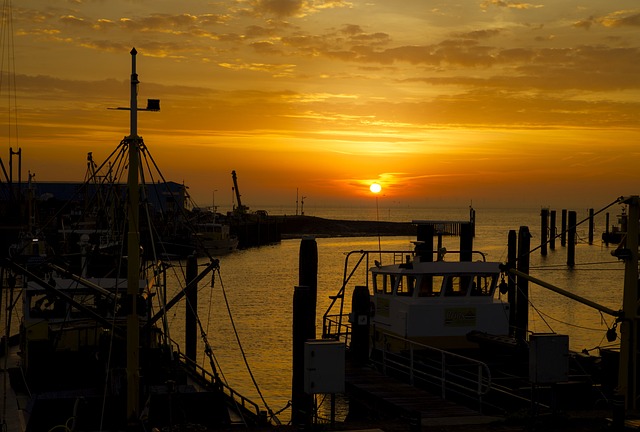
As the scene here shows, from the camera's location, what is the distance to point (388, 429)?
15.7 meters

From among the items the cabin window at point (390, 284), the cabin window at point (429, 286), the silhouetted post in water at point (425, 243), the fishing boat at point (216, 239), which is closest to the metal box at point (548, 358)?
the cabin window at point (429, 286)

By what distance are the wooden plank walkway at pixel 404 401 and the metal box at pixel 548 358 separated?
1.79m

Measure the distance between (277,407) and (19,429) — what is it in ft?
42.6

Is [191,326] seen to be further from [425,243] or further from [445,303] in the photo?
[445,303]

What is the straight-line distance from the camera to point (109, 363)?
19.9 m

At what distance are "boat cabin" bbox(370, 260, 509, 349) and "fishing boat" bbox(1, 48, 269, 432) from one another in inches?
258

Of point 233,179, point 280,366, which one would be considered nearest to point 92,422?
point 280,366

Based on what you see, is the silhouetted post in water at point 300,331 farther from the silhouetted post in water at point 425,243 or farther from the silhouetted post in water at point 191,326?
the silhouetted post in water at point 191,326

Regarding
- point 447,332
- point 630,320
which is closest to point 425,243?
point 447,332

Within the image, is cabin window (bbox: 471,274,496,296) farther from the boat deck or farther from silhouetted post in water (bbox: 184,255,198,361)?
the boat deck

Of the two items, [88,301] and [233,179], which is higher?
[233,179]

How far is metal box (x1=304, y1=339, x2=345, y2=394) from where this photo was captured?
15336 millimetres

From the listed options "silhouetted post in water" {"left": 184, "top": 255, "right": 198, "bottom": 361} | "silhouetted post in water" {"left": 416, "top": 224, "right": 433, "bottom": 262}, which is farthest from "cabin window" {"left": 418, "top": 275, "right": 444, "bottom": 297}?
"silhouetted post in water" {"left": 184, "top": 255, "right": 198, "bottom": 361}

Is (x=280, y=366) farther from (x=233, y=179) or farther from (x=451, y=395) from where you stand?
(x=233, y=179)
